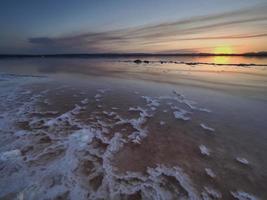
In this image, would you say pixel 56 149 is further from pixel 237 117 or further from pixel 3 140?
pixel 237 117

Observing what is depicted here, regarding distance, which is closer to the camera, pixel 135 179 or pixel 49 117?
pixel 135 179

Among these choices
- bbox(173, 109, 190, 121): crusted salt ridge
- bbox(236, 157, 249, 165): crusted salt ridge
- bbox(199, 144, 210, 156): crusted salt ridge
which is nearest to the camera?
bbox(236, 157, 249, 165): crusted salt ridge

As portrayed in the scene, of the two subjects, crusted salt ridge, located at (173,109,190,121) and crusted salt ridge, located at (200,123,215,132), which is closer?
crusted salt ridge, located at (200,123,215,132)

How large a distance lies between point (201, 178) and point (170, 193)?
0.73 meters

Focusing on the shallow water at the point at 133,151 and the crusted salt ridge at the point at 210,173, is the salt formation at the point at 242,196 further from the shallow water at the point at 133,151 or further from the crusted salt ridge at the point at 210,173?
the crusted salt ridge at the point at 210,173

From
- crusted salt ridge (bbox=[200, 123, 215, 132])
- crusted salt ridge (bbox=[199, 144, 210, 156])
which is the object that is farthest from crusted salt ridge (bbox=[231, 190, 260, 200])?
crusted salt ridge (bbox=[200, 123, 215, 132])

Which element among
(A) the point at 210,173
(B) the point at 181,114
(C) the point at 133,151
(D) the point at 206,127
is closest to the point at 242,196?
(A) the point at 210,173

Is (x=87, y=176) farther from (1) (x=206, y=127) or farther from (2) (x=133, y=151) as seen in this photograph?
(1) (x=206, y=127)

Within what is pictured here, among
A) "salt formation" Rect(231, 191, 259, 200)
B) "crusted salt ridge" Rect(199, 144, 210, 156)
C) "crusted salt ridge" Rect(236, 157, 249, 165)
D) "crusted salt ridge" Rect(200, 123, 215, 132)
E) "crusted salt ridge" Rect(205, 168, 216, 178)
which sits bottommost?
"crusted salt ridge" Rect(200, 123, 215, 132)

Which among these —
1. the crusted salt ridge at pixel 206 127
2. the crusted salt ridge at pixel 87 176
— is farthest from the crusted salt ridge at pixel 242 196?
the crusted salt ridge at pixel 206 127

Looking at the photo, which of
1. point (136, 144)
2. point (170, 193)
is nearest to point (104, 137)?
point (136, 144)

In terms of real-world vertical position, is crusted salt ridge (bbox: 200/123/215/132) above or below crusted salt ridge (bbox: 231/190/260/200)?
below

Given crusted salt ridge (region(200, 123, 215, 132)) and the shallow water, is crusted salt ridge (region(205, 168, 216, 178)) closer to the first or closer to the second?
the shallow water

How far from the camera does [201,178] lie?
3498 millimetres
